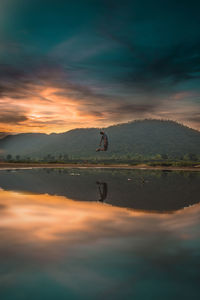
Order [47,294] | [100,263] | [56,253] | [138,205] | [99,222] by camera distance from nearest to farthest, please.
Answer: [47,294] → [100,263] → [56,253] → [99,222] → [138,205]

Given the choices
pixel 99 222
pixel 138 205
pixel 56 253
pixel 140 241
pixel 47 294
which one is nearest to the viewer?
pixel 47 294

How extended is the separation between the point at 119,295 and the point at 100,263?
4.96 feet

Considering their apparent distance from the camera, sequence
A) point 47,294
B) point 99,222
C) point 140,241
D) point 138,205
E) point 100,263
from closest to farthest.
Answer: point 47,294
point 100,263
point 140,241
point 99,222
point 138,205

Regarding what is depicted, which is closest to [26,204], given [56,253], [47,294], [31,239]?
[31,239]

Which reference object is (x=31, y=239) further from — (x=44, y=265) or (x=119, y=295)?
(x=119, y=295)

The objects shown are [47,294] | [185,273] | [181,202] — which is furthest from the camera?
[181,202]

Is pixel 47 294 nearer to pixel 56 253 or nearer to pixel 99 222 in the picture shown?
pixel 56 253

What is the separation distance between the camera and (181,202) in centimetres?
1702

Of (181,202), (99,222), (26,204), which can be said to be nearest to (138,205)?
(181,202)

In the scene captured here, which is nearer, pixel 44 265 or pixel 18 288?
pixel 18 288

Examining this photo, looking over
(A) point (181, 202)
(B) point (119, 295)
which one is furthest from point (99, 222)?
(A) point (181, 202)

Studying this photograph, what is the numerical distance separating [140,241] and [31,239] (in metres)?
3.56

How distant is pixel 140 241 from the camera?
9.08 m

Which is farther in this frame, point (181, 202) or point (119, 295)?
point (181, 202)
